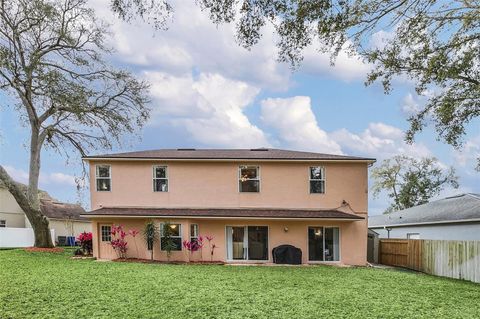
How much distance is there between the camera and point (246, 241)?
58.2ft

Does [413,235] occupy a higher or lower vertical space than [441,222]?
lower

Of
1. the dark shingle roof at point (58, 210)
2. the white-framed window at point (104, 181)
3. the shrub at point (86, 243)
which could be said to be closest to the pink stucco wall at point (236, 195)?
the white-framed window at point (104, 181)

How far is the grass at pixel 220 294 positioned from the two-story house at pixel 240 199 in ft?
12.5

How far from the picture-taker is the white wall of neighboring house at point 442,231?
16.9 metres

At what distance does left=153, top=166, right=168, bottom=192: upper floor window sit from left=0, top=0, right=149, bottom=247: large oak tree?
205 inches

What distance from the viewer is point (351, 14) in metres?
7.56

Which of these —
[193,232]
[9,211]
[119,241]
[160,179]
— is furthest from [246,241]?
[9,211]

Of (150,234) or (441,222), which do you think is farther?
(441,222)

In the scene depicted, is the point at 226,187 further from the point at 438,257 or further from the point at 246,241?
the point at 438,257

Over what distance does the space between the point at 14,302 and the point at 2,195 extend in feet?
89.3

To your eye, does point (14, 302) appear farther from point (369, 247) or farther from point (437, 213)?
point (437, 213)

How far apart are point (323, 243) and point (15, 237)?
774 inches

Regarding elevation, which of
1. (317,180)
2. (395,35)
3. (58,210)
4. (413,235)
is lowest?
(413,235)

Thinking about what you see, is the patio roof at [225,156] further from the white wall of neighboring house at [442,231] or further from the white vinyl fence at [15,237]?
the white vinyl fence at [15,237]
